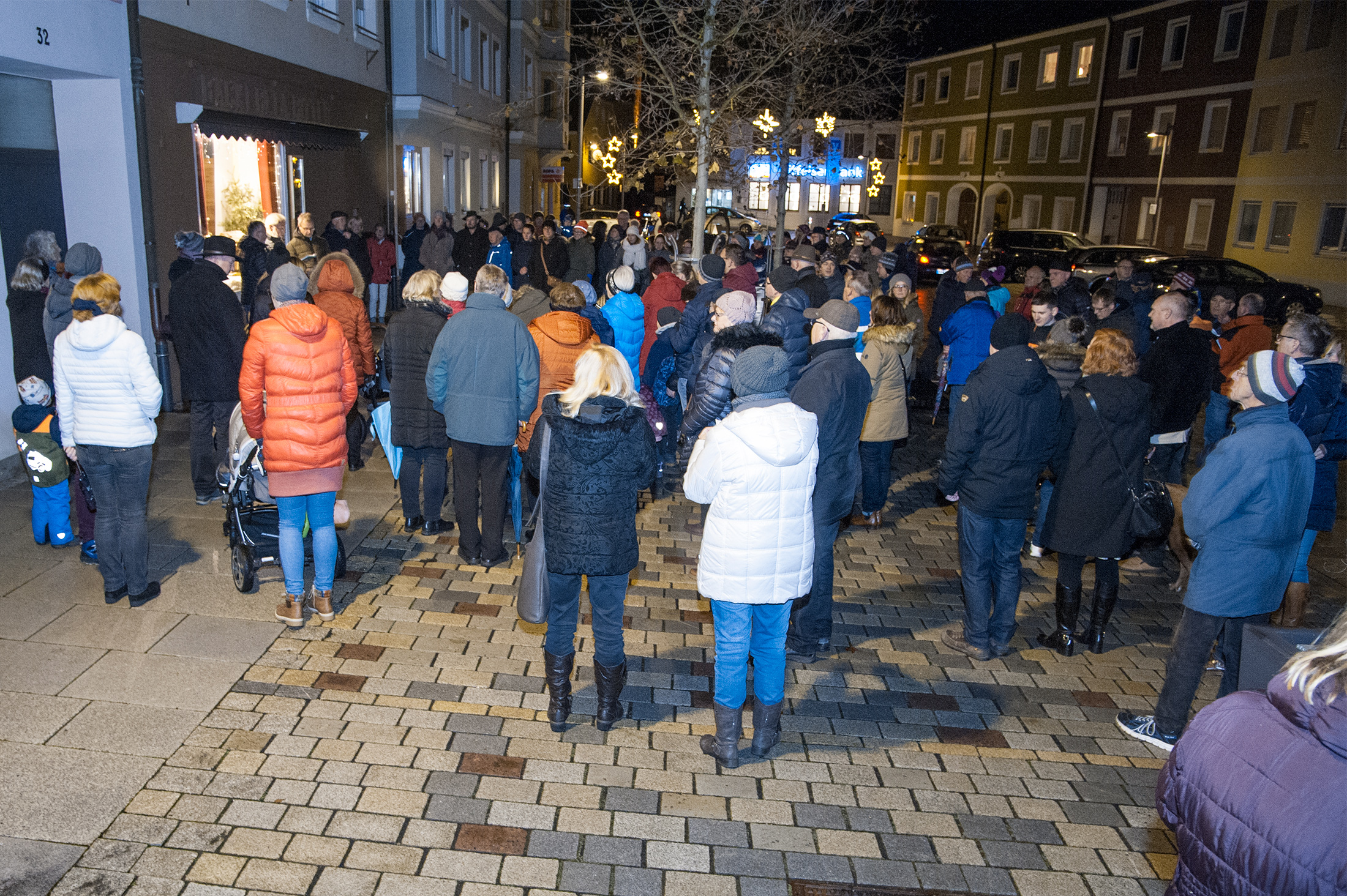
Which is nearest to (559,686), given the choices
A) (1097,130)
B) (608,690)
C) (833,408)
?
(608,690)

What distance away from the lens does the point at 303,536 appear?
5820mm

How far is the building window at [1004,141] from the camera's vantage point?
150 ft

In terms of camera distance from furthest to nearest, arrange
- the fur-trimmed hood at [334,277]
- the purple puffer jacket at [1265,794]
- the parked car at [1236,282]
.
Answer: the parked car at [1236,282] < the fur-trimmed hood at [334,277] < the purple puffer jacket at [1265,794]

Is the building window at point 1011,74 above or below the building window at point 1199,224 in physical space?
above

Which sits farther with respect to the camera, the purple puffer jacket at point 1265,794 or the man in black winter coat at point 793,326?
the man in black winter coat at point 793,326

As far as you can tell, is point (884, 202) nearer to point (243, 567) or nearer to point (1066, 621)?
point (1066, 621)

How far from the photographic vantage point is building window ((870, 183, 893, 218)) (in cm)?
6328

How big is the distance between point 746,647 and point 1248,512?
2350 mm

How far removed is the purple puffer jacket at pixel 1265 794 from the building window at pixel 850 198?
67018 millimetres

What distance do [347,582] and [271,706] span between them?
171cm

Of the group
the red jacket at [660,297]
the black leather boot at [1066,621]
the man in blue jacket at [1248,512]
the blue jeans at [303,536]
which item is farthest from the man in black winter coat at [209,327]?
the man in blue jacket at [1248,512]

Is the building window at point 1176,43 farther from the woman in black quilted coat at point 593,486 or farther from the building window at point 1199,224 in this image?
the woman in black quilted coat at point 593,486

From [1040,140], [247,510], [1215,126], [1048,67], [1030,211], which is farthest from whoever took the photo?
[1030,211]

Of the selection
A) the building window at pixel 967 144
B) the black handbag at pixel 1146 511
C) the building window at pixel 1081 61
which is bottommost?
the black handbag at pixel 1146 511
